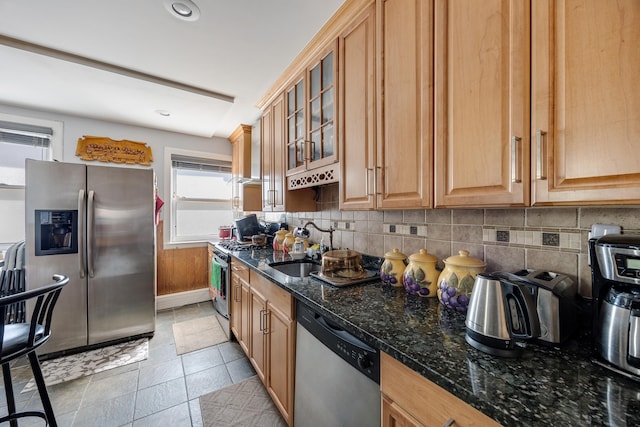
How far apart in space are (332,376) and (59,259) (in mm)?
2701

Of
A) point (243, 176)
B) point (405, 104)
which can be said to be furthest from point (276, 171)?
point (405, 104)

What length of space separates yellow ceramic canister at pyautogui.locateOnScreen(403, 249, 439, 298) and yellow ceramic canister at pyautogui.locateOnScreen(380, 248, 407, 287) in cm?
10

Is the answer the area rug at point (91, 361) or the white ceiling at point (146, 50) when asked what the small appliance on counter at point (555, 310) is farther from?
the area rug at point (91, 361)

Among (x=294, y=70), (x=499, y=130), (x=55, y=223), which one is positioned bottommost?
(x=55, y=223)

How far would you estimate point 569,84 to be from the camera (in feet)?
2.20

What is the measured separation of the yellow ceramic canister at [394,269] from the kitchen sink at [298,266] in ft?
2.42

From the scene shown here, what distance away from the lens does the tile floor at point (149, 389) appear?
1573 millimetres

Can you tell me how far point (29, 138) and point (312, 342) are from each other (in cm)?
383

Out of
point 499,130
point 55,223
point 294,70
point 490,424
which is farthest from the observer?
point 55,223

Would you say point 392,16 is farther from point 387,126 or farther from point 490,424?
point 490,424

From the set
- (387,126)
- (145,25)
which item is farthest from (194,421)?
(145,25)

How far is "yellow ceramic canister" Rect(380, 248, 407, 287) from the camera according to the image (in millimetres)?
1302

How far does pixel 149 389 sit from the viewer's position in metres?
1.84

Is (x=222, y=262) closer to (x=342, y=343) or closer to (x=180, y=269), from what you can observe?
(x=180, y=269)
